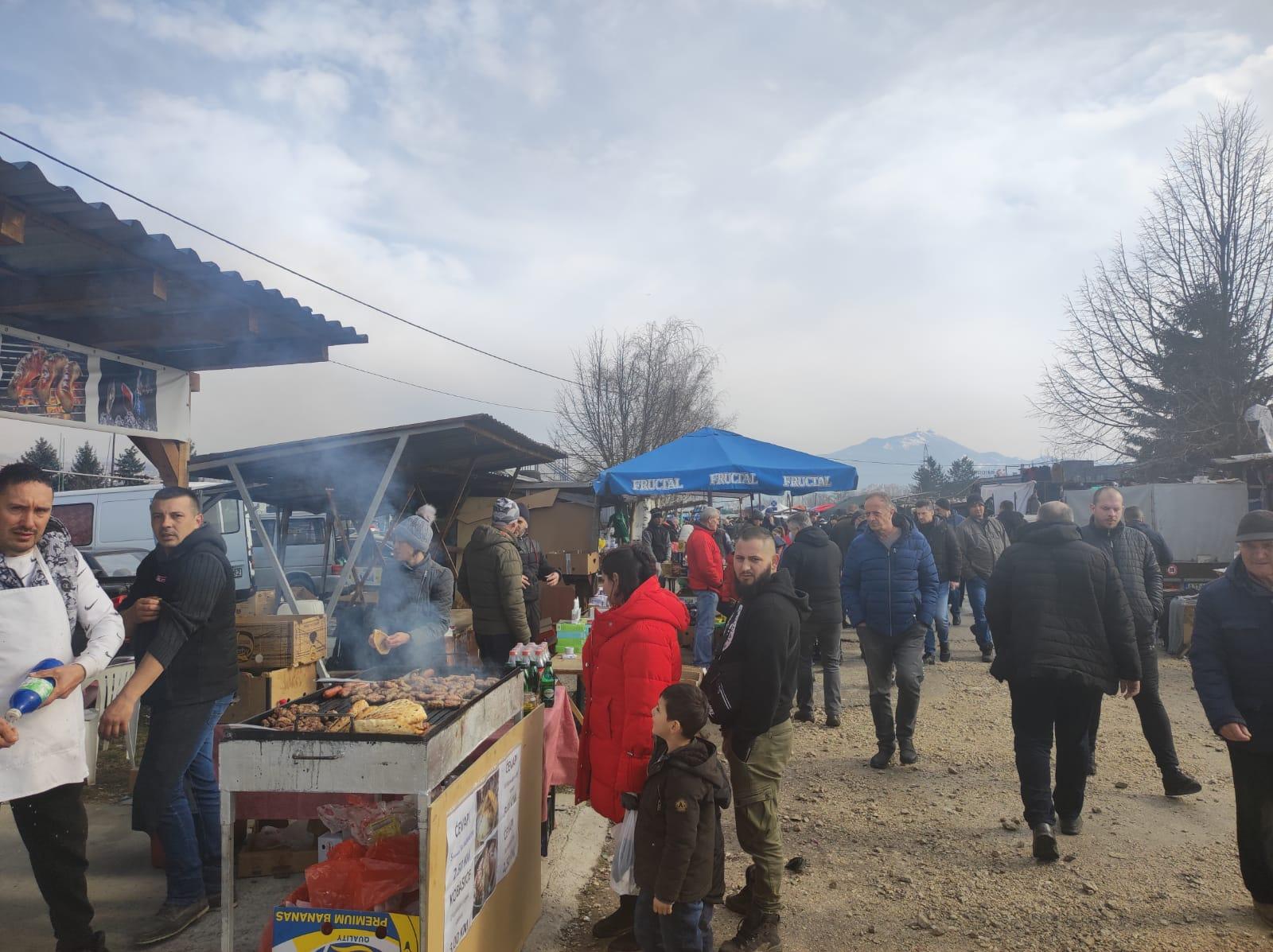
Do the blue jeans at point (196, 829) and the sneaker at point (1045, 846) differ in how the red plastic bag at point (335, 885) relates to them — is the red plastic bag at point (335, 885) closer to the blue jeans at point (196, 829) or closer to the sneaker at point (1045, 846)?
the blue jeans at point (196, 829)

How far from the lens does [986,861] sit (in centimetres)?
431

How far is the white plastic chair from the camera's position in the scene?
505 cm

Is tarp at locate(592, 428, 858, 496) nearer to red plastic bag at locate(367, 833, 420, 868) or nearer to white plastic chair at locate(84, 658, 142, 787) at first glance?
white plastic chair at locate(84, 658, 142, 787)

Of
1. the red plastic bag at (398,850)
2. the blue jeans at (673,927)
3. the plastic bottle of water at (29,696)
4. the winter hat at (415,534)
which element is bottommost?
the blue jeans at (673,927)

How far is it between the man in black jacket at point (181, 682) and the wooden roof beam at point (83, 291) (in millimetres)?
1540

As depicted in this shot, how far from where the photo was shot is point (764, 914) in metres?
3.43

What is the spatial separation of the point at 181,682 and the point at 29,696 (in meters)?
0.77

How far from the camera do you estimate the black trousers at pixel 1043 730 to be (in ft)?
14.0

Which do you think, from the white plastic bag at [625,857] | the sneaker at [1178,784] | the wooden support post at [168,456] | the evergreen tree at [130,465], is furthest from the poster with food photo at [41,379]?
the evergreen tree at [130,465]

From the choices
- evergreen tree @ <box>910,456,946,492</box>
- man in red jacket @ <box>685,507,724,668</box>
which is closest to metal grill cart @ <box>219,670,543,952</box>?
man in red jacket @ <box>685,507,724,668</box>

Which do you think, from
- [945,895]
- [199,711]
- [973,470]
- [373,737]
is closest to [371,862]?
[373,737]

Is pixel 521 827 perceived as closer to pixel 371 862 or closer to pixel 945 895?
pixel 371 862

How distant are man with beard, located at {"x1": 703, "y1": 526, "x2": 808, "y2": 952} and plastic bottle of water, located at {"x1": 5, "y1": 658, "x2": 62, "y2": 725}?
2.51 m

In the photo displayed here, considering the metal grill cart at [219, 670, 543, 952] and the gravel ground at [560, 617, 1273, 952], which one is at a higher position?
the metal grill cart at [219, 670, 543, 952]
